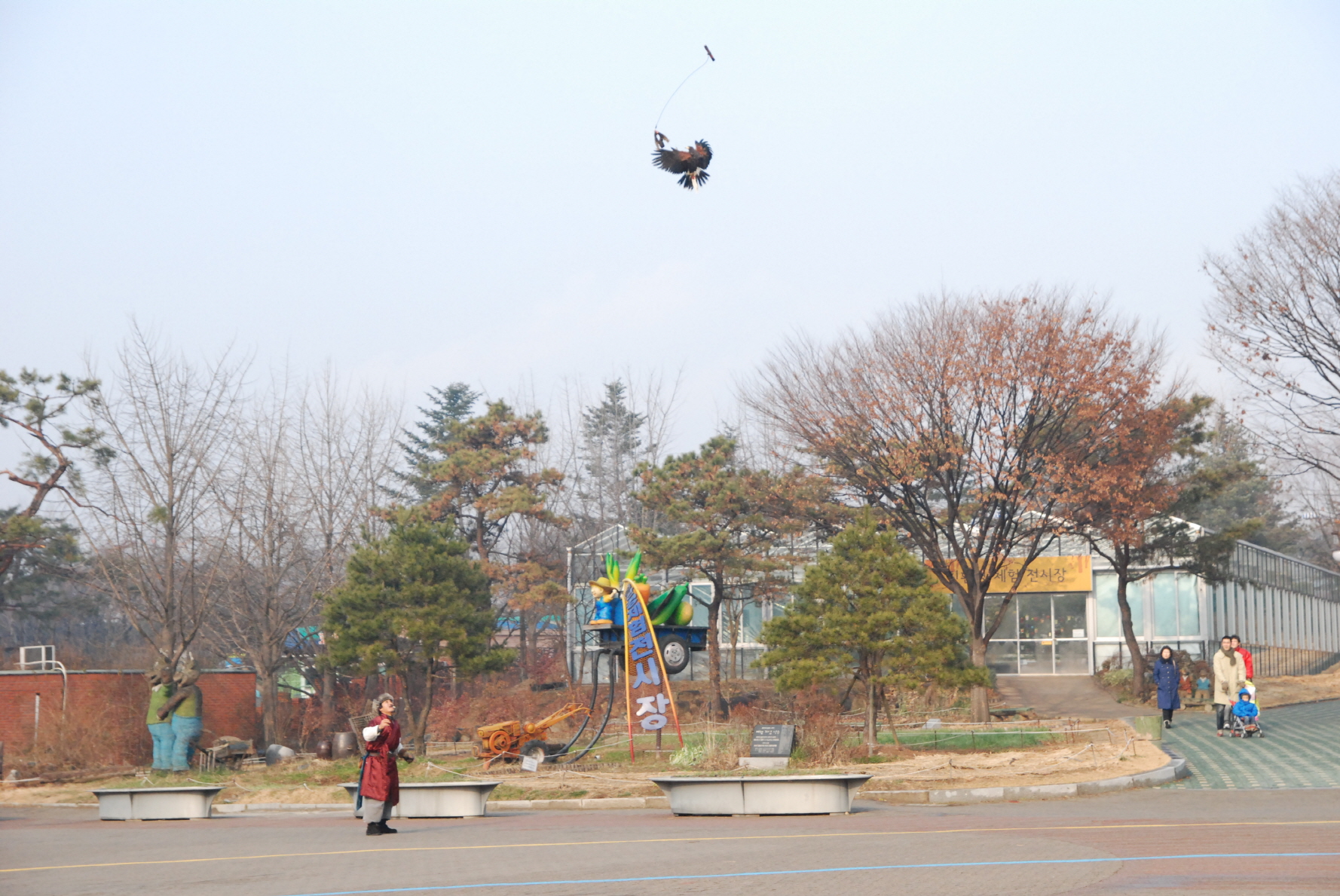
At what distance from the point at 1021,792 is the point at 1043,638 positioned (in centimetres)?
2786

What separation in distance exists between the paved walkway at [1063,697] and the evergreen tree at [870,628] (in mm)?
10546

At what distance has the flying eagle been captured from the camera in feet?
37.4

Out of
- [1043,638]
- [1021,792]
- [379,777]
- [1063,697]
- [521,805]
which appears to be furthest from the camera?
[1043,638]

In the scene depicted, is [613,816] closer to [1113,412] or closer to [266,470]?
[1113,412]

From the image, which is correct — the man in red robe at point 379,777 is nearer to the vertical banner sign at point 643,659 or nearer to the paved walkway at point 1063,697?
the vertical banner sign at point 643,659

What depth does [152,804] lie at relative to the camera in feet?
55.8

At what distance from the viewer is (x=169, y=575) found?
26047 millimetres

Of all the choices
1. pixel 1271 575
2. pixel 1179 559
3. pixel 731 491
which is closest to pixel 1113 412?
pixel 731 491

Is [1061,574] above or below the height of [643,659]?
above

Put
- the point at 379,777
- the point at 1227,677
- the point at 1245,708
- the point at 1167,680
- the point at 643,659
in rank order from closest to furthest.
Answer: the point at 379,777
the point at 1227,677
the point at 1245,708
the point at 643,659
the point at 1167,680

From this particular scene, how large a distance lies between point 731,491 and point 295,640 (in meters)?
14.0

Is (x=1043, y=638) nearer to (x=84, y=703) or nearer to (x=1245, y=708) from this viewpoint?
(x=1245, y=708)

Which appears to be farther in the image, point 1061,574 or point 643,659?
point 1061,574

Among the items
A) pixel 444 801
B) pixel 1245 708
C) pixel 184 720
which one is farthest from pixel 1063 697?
pixel 444 801
